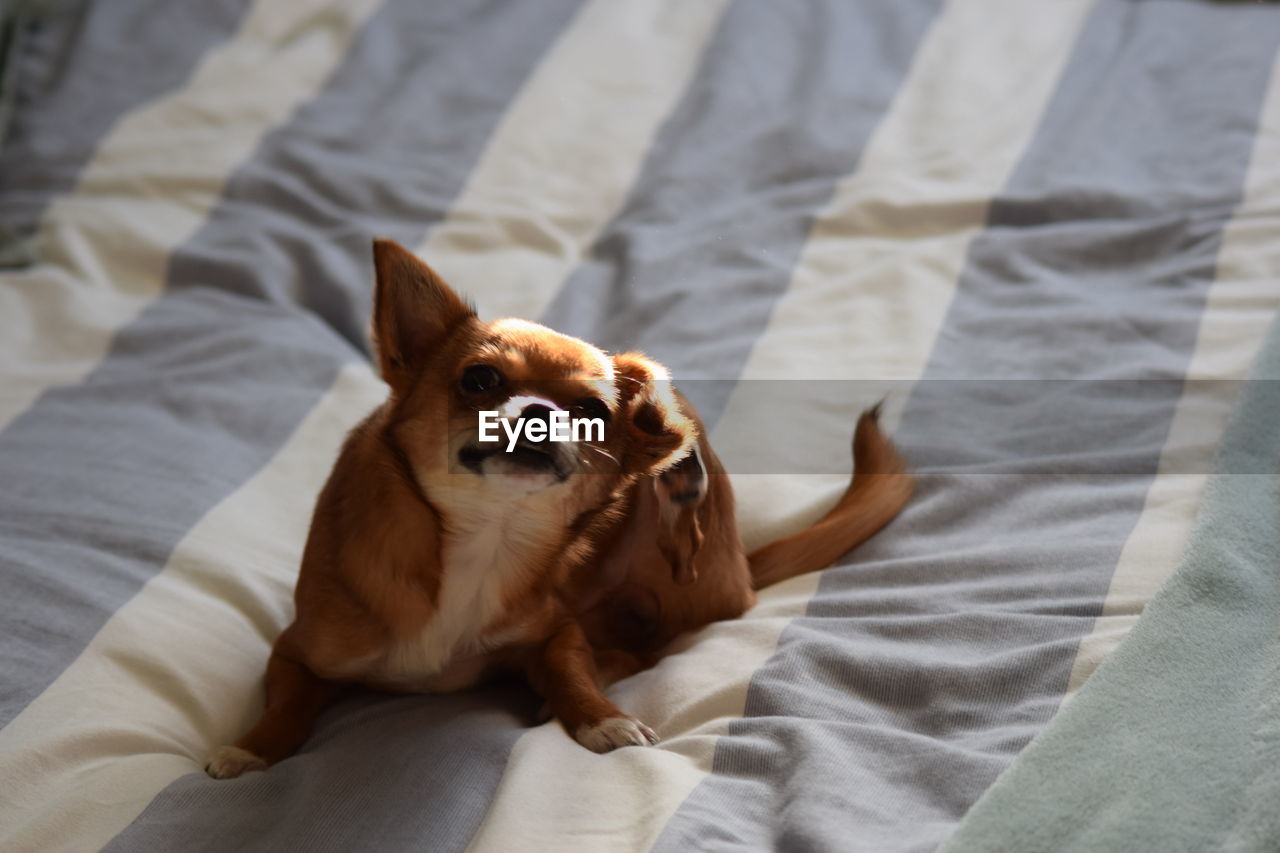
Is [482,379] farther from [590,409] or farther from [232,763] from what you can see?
[232,763]

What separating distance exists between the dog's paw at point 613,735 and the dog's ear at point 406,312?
344mm

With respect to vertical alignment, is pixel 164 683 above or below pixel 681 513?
below

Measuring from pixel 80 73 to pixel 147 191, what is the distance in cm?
34

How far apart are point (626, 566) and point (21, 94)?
62.6 inches

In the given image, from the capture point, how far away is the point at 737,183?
2004 millimetres

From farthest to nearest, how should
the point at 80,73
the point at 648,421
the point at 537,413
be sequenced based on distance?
the point at 80,73 → the point at 648,421 → the point at 537,413

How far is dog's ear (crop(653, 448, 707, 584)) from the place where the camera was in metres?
1.17

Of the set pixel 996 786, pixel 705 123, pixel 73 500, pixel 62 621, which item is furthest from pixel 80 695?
pixel 705 123

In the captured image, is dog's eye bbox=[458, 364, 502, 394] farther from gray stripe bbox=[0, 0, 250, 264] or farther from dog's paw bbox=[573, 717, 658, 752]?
gray stripe bbox=[0, 0, 250, 264]

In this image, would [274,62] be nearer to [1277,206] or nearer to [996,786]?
[1277,206]

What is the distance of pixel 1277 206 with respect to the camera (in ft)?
5.53

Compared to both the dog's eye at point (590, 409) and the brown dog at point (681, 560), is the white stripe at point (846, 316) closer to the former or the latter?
the brown dog at point (681, 560)

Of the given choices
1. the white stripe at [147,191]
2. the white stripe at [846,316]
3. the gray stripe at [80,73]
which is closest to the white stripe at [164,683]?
the white stripe at [846,316]

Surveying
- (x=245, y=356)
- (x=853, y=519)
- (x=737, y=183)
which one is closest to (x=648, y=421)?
(x=853, y=519)
